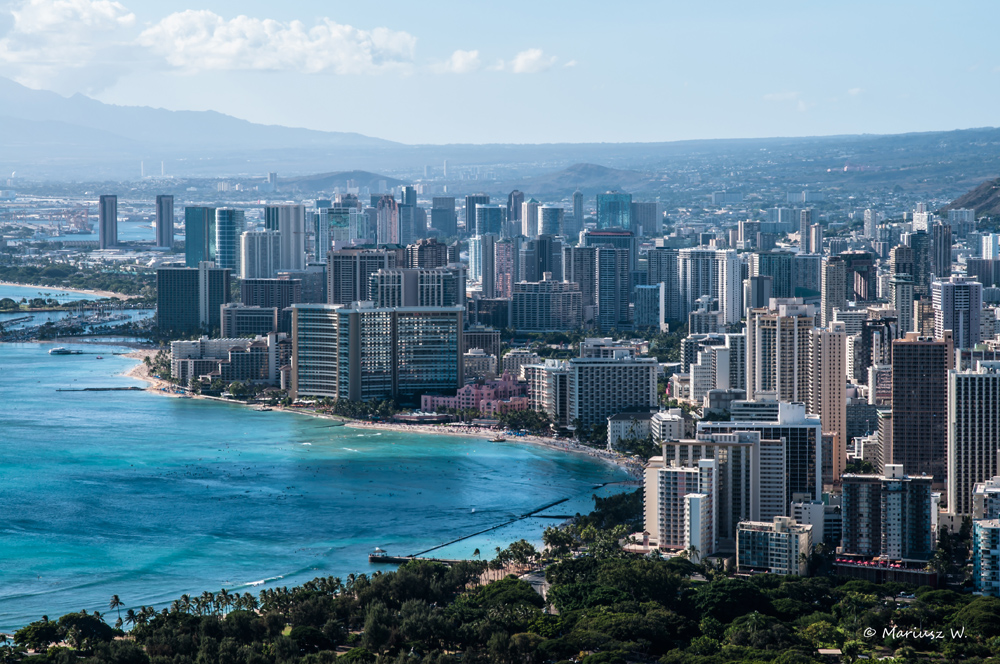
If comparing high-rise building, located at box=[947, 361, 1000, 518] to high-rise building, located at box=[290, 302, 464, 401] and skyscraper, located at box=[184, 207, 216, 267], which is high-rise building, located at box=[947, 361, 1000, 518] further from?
skyscraper, located at box=[184, 207, 216, 267]

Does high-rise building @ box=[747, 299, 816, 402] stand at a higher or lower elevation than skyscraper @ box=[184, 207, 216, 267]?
lower

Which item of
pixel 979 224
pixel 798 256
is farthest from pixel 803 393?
pixel 979 224

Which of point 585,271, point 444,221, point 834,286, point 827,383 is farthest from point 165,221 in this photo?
point 827,383

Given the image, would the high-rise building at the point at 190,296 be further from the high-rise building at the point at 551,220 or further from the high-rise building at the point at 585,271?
the high-rise building at the point at 551,220

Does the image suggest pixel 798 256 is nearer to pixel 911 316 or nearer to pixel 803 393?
pixel 911 316

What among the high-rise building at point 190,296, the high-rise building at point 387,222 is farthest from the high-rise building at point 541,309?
the high-rise building at point 387,222

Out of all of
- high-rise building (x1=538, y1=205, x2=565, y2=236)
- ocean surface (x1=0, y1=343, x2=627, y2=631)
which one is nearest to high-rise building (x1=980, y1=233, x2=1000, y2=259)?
high-rise building (x1=538, y1=205, x2=565, y2=236)

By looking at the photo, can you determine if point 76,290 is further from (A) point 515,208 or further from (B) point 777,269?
(A) point 515,208
